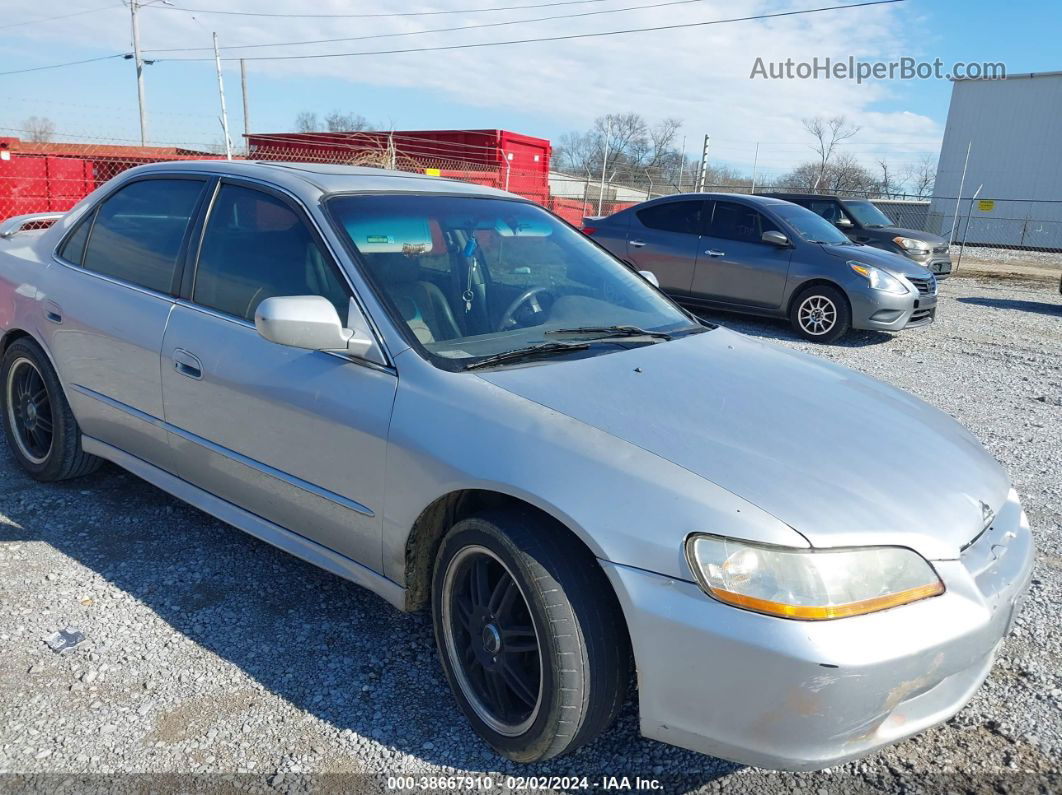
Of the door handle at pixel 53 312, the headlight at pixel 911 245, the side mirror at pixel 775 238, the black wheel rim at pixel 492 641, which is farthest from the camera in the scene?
the headlight at pixel 911 245

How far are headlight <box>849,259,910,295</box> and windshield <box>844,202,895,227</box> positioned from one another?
15.9 feet

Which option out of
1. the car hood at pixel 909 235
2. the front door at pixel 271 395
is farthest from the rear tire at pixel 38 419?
the car hood at pixel 909 235

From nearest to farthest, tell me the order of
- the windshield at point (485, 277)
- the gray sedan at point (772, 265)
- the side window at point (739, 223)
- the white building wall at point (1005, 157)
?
the windshield at point (485, 277), the gray sedan at point (772, 265), the side window at point (739, 223), the white building wall at point (1005, 157)

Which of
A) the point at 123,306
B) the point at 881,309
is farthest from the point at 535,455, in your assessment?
the point at 881,309

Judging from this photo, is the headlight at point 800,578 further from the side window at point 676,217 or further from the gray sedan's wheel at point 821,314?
the side window at point 676,217

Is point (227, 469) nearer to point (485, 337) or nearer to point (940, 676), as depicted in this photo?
point (485, 337)

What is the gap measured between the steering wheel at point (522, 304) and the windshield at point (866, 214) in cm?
1146

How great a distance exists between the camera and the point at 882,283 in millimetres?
8594

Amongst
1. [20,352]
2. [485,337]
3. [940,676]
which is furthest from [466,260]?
[20,352]

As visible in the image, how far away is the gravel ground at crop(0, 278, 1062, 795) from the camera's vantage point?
2.32 metres

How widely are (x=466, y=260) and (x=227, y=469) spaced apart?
47.5 inches

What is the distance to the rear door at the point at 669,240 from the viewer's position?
9.59 metres

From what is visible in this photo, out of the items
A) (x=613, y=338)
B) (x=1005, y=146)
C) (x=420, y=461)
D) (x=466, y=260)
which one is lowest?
(x=420, y=461)

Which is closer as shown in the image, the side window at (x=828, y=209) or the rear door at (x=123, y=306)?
the rear door at (x=123, y=306)
